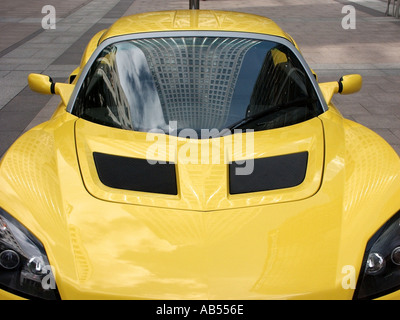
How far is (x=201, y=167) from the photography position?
7.34 ft

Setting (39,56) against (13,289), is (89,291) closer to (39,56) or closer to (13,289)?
(13,289)

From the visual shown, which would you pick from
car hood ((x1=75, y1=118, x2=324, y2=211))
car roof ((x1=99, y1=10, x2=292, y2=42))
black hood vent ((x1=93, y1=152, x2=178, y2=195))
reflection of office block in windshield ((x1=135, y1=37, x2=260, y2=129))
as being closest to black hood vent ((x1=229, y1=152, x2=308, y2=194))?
car hood ((x1=75, y1=118, x2=324, y2=211))

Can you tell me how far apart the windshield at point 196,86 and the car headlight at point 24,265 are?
0.88m

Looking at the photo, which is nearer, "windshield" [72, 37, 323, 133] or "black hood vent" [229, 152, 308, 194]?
"black hood vent" [229, 152, 308, 194]

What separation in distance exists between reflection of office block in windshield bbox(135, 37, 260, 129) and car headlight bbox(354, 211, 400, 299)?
101cm

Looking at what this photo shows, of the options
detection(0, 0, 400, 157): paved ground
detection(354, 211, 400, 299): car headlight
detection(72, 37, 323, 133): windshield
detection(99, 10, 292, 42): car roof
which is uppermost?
detection(99, 10, 292, 42): car roof

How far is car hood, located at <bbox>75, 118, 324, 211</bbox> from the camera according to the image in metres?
2.08

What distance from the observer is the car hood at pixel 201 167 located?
208 centimetres

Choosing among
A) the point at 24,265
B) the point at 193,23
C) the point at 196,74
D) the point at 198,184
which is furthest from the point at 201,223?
the point at 193,23

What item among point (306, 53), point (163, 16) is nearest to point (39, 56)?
point (306, 53)

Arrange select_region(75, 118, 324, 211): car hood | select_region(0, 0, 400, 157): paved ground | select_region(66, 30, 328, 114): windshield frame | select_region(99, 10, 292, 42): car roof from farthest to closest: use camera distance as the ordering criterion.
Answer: select_region(0, 0, 400, 157): paved ground → select_region(99, 10, 292, 42): car roof → select_region(66, 30, 328, 114): windshield frame → select_region(75, 118, 324, 211): car hood

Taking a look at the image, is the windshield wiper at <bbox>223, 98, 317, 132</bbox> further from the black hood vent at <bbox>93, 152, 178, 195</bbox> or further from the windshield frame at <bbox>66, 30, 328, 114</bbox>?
the black hood vent at <bbox>93, 152, 178, 195</bbox>

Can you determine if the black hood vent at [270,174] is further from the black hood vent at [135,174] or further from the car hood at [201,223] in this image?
the black hood vent at [135,174]

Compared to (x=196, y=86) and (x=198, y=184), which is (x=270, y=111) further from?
(x=198, y=184)
